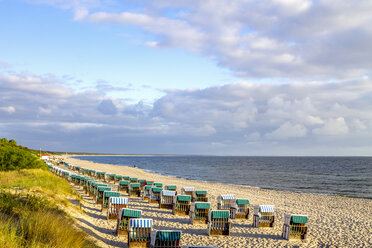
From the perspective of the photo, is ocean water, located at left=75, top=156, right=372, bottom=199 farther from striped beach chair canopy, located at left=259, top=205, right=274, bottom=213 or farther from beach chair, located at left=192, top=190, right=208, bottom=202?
striped beach chair canopy, located at left=259, top=205, right=274, bottom=213

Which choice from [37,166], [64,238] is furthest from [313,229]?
[37,166]

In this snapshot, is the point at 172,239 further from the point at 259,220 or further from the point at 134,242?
the point at 259,220

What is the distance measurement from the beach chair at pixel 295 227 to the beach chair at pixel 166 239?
4.31m

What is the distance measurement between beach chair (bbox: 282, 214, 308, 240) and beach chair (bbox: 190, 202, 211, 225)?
9.40 ft

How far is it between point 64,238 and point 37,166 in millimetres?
18653

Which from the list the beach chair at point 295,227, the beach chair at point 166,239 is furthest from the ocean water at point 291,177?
the beach chair at point 166,239

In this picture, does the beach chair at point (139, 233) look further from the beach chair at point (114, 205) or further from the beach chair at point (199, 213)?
the beach chair at point (199, 213)

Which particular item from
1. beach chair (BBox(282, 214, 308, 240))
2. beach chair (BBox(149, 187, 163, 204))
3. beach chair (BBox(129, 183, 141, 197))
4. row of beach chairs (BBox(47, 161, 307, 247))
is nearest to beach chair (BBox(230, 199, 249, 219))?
row of beach chairs (BBox(47, 161, 307, 247))

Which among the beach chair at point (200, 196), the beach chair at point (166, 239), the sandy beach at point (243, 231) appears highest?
the beach chair at point (166, 239)

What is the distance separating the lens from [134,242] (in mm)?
8242

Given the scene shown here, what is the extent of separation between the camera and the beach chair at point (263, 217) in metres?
11.5

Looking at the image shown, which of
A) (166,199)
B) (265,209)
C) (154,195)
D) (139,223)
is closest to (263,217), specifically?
(265,209)

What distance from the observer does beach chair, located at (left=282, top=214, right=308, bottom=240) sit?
10094 mm

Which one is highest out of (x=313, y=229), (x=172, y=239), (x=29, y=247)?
(x=29, y=247)
